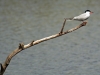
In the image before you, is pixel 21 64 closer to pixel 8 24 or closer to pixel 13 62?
pixel 13 62

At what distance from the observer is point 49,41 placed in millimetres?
17312

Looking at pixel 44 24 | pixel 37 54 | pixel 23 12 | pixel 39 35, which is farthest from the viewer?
pixel 23 12

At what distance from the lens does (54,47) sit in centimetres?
1636

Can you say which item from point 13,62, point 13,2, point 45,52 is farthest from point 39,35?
point 13,2

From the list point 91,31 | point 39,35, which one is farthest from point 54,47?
point 91,31

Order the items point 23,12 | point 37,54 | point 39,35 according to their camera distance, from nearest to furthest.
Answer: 1. point 37,54
2. point 39,35
3. point 23,12

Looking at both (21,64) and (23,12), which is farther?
(23,12)

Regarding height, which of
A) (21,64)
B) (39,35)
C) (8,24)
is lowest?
(21,64)

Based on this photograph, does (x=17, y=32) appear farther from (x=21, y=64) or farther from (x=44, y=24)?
(x=21, y=64)

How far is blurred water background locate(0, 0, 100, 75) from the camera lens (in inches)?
551

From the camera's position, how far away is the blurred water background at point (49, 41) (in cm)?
1399

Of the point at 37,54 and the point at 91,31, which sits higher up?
the point at 91,31

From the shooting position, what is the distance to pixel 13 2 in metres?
27.1

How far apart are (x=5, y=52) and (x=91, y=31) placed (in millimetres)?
5266
